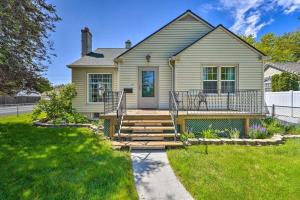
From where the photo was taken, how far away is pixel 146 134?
7855mm

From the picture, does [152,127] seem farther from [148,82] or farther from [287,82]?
[287,82]

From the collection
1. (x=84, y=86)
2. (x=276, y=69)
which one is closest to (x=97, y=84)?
(x=84, y=86)

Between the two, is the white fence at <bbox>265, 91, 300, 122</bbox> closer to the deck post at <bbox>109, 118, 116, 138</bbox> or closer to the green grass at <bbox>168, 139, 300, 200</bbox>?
the green grass at <bbox>168, 139, 300, 200</bbox>

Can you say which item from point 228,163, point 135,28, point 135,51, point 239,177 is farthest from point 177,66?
point 135,28

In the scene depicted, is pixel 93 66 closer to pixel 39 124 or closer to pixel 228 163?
pixel 39 124

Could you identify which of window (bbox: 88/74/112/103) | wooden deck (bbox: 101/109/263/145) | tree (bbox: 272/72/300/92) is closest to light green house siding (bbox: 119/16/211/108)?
window (bbox: 88/74/112/103)

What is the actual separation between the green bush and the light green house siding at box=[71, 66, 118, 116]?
2.69 feet

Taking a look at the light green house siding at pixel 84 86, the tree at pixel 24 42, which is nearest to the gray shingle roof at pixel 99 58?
the light green house siding at pixel 84 86

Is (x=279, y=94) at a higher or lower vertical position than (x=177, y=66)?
lower

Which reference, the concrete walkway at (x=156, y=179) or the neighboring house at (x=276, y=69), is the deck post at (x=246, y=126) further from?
the neighboring house at (x=276, y=69)

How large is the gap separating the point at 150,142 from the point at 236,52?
6853 mm

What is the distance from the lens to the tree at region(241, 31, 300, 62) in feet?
133

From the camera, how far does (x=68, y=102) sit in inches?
519

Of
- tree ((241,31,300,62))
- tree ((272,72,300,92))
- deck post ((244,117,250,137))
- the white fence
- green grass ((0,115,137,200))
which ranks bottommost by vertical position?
green grass ((0,115,137,200))
